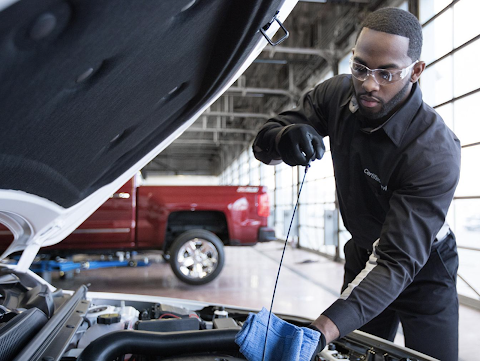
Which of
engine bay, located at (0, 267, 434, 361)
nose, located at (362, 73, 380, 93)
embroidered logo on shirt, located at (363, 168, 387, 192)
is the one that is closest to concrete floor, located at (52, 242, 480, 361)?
engine bay, located at (0, 267, 434, 361)

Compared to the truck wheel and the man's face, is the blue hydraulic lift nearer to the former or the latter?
the truck wheel

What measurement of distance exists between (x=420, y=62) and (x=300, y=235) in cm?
926

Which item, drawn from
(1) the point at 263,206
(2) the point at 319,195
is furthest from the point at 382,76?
(2) the point at 319,195

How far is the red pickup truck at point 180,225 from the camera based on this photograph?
16.8 ft

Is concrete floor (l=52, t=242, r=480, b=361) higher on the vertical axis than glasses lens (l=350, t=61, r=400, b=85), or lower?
lower

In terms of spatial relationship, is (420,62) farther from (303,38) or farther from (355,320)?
(303,38)

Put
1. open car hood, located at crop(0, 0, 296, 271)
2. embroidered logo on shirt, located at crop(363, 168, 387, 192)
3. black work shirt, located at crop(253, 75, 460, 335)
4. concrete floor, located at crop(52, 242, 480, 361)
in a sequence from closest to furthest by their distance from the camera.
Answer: open car hood, located at crop(0, 0, 296, 271)
black work shirt, located at crop(253, 75, 460, 335)
embroidered logo on shirt, located at crop(363, 168, 387, 192)
concrete floor, located at crop(52, 242, 480, 361)

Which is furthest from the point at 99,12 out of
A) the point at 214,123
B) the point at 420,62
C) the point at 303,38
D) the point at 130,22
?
the point at 214,123

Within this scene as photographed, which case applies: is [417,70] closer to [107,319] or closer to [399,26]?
[399,26]

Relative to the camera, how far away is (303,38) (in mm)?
9367

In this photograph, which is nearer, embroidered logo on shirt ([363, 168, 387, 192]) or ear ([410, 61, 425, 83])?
ear ([410, 61, 425, 83])

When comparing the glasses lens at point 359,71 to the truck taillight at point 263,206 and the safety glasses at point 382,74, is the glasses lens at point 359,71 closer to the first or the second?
the safety glasses at point 382,74

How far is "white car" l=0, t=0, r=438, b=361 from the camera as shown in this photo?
0.68 meters

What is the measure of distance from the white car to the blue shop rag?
129mm
